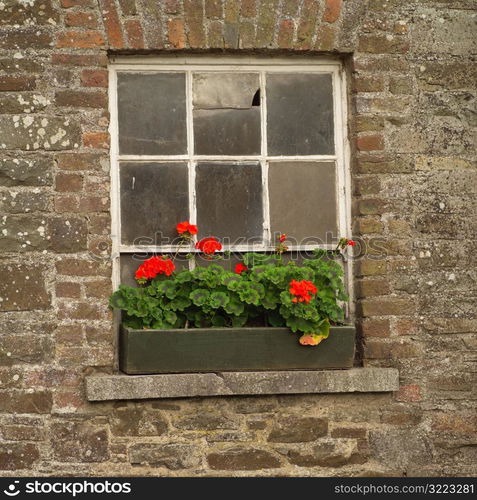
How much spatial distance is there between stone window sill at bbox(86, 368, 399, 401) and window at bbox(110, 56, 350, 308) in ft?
1.93

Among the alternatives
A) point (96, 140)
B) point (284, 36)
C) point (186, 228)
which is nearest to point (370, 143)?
point (284, 36)

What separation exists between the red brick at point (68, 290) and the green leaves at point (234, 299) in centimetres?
18

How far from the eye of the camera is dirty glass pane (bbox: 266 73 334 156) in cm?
479

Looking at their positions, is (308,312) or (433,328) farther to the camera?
(433,328)

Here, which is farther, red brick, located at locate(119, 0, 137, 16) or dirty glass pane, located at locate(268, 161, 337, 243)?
dirty glass pane, located at locate(268, 161, 337, 243)

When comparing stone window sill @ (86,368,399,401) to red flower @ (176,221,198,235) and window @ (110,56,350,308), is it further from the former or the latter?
red flower @ (176,221,198,235)

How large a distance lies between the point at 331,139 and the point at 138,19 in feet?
4.04

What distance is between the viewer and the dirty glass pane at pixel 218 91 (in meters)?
4.74

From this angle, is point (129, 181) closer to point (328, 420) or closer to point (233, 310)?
point (233, 310)

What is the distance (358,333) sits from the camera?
4.68 meters

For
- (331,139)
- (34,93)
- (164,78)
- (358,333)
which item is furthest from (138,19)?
(358,333)

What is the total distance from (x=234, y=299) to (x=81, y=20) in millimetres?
1656

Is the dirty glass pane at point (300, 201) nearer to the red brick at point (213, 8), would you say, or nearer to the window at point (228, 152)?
the window at point (228, 152)

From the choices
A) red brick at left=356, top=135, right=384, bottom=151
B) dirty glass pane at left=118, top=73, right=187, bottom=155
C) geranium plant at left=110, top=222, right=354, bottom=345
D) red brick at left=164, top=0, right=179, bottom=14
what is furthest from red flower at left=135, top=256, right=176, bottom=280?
red brick at left=164, top=0, right=179, bottom=14
